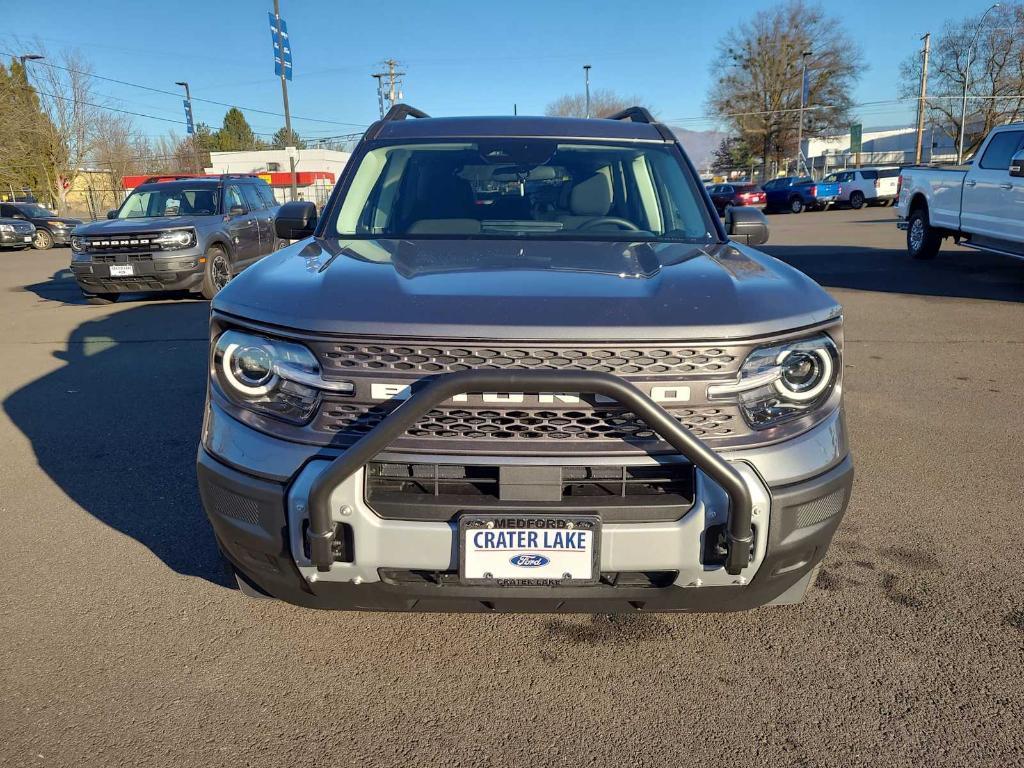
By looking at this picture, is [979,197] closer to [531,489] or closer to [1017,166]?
[1017,166]

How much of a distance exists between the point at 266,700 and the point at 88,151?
5406 cm

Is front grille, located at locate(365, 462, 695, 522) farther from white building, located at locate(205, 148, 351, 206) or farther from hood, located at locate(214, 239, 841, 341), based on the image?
white building, located at locate(205, 148, 351, 206)

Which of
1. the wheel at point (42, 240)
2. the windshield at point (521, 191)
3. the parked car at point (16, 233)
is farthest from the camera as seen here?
the wheel at point (42, 240)

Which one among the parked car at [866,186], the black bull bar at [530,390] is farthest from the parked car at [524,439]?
the parked car at [866,186]

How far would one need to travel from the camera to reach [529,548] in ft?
7.03

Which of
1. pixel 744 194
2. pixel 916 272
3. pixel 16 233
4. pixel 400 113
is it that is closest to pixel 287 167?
pixel 16 233

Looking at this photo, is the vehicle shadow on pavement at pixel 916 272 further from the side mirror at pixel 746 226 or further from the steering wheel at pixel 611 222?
the steering wheel at pixel 611 222

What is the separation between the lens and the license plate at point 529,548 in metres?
2.11

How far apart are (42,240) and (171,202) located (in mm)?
17598

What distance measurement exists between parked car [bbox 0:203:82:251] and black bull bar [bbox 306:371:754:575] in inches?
1105

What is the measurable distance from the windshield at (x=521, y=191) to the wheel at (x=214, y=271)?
804 cm

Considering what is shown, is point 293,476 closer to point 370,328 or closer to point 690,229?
point 370,328

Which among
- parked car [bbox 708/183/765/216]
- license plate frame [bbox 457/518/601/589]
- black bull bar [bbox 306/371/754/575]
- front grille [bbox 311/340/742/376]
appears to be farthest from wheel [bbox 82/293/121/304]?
parked car [bbox 708/183/765/216]

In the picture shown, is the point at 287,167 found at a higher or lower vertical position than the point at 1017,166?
higher
